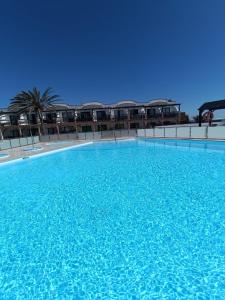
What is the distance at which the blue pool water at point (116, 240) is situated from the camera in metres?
3.08

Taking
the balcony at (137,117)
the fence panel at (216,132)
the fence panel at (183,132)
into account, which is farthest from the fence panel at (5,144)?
the balcony at (137,117)

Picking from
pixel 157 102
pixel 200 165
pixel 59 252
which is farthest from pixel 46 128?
pixel 59 252

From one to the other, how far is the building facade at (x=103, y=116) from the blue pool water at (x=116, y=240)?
32099 millimetres

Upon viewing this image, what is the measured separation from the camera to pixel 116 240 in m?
4.32

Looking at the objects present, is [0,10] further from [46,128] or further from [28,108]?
[46,128]

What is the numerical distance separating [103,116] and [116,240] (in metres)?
37.8

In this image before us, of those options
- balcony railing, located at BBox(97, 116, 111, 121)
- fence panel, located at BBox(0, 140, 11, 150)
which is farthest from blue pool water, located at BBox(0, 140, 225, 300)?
balcony railing, located at BBox(97, 116, 111, 121)

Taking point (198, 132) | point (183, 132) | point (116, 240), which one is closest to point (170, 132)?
point (183, 132)

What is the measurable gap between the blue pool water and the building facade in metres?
32.1

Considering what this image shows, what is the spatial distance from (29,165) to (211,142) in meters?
16.9

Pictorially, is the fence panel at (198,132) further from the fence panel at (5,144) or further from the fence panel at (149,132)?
the fence panel at (5,144)

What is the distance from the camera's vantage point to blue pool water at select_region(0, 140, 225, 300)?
10.1 ft

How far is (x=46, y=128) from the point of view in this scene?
3922 cm

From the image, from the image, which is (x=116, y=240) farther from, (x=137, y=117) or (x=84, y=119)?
(x=137, y=117)
